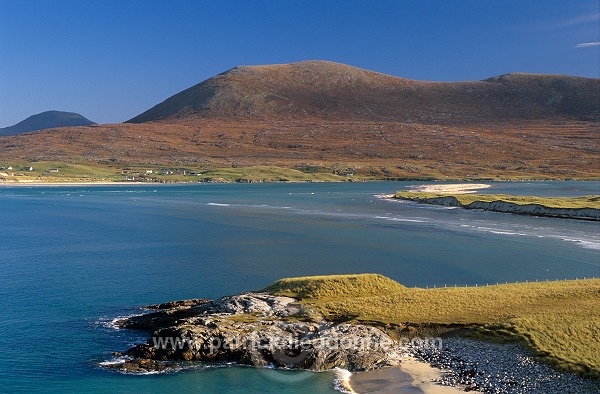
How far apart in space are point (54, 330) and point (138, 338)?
625 cm

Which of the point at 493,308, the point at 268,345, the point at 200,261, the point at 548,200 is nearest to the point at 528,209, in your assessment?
the point at 548,200

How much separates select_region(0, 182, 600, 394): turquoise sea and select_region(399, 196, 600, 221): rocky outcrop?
3675 mm

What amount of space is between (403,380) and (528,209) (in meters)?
92.5

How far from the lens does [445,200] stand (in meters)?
135

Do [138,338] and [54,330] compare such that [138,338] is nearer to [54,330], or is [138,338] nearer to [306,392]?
[54,330]

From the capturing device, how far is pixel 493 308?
3422cm

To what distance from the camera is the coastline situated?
2545 centimetres

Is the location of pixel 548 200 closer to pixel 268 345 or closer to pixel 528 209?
pixel 528 209

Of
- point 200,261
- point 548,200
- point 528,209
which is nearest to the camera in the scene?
point 200,261

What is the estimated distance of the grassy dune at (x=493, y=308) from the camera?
27375 mm

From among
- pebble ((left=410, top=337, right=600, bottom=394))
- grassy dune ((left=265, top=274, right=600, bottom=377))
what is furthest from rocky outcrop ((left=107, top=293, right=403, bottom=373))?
pebble ((left=410, top=337, right=600, bottom=394))

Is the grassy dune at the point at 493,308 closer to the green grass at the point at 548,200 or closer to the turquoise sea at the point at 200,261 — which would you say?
the turquoise sea at the point at 200,261

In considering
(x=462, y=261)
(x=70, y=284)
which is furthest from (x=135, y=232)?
(x=462, y=261)

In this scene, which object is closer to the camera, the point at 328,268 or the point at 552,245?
the point at 328,268
